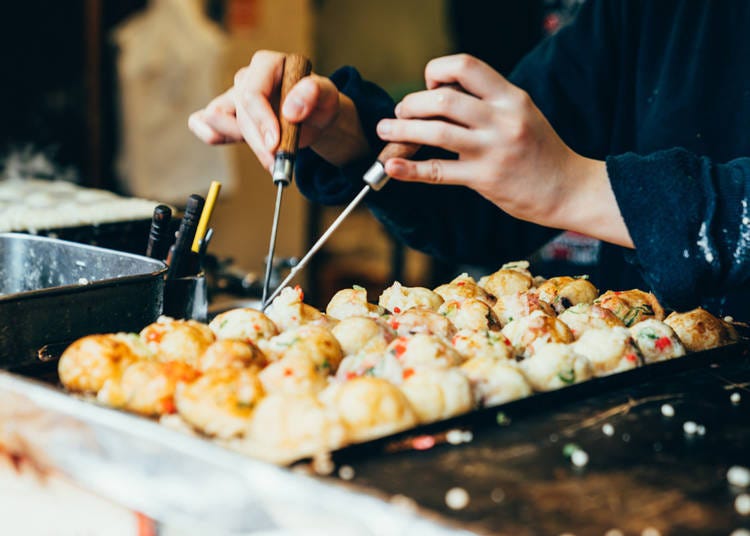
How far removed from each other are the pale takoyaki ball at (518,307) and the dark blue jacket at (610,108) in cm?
16

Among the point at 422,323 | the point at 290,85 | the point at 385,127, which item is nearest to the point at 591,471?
the point at 422,323

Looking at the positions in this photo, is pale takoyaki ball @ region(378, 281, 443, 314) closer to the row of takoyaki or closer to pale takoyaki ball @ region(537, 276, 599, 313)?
the row of takoyaki

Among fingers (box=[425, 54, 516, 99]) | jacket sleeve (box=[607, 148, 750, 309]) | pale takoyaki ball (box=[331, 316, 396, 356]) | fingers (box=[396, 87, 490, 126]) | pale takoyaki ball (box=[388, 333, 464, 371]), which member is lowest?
pale takoyaki ball (box=[331, 316, 396, 356])

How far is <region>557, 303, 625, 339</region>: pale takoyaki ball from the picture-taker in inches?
52.0

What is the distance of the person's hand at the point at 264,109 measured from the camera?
4.77 feet

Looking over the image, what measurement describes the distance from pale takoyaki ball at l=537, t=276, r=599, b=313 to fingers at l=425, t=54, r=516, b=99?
1.25ft

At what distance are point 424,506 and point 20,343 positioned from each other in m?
0.73

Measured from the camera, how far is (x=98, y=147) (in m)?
4.46

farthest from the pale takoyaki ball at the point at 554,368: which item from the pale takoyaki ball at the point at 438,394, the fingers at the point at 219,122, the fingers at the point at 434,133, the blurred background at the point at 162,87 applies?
the blurred background at the point at 162,87

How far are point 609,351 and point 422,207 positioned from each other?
37.2 inches

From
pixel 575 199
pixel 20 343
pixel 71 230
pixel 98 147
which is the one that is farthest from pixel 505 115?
pixel 98 147

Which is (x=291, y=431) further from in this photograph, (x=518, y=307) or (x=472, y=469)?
(x=518, y=307)

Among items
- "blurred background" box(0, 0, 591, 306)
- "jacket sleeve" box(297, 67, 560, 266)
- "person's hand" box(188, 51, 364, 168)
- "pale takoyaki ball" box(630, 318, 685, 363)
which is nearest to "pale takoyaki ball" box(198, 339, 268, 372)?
"person's hand" box(188, 51, 364, 168)

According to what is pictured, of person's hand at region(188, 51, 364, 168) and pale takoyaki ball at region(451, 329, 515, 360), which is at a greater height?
person's hand at region(188, 51, 364, 168)
